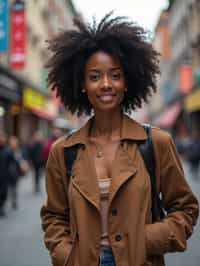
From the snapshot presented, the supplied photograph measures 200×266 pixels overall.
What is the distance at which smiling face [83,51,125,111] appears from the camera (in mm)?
2391

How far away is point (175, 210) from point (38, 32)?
97.6ft

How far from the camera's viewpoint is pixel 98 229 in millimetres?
2213

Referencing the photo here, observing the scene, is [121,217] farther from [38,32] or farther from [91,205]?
[38,32]

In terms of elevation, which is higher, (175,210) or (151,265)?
(175,210)

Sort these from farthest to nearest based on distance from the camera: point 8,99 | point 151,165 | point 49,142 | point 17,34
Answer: point 8,99 → point 17,34 → point 49,142 → point 151,165

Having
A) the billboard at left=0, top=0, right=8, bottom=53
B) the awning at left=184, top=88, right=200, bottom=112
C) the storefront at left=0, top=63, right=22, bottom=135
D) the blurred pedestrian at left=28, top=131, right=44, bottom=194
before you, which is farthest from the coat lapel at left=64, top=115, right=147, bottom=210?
the awning at left=184, top=88, right=200, bottom=112

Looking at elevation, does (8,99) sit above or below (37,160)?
above

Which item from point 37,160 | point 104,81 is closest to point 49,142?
point 37,160

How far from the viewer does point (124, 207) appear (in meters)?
2.21

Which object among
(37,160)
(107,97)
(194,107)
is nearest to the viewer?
(107,97)

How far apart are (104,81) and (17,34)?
59.6ft

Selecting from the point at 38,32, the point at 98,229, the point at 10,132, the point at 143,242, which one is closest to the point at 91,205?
the point at 98,229

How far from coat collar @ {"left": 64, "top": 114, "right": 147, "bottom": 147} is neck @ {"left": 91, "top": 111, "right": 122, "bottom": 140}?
4 centimetres

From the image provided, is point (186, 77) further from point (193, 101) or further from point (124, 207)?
point (124, 207)
